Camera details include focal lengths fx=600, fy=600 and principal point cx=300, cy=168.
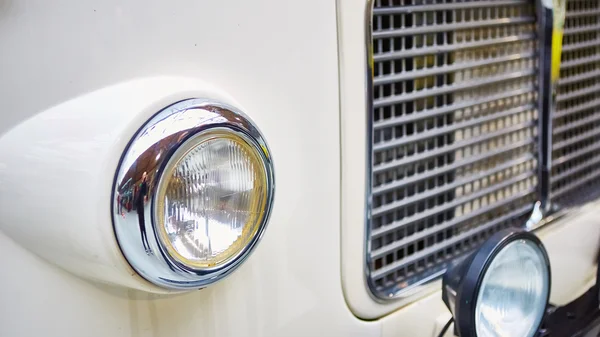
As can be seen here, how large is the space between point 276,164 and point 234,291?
0.16 meters

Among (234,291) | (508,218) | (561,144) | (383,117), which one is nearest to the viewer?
(234,291)

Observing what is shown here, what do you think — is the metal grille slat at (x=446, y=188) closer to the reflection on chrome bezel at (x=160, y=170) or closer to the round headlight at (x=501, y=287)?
the round headlight at (x=501, y=287)

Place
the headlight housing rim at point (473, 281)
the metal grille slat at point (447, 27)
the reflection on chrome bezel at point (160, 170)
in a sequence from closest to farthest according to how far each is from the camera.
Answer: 1. the reflection on chrome bezel at point (160, 170)
2. the headlight housing rim at point (473, 281)
3. the metal grille slat at point (447, 27)

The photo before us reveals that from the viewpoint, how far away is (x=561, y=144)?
1280 mm

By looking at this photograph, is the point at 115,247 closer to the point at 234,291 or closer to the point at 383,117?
the point at 234,291

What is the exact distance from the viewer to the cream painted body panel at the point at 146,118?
54cm

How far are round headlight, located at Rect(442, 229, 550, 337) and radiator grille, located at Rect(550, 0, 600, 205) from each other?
485 mm

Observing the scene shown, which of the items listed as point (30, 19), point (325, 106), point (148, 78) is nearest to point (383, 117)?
point (325, 106)

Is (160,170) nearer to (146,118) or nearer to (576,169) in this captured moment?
(146,118)

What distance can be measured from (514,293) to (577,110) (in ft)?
2.19

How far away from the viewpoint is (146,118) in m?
0.54

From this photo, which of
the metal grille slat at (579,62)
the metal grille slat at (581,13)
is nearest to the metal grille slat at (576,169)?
the metal grille slat at (579,62)

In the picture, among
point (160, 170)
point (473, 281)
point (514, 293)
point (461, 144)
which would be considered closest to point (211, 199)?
point (160, 170)

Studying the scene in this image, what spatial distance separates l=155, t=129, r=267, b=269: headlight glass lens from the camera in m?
0.54
